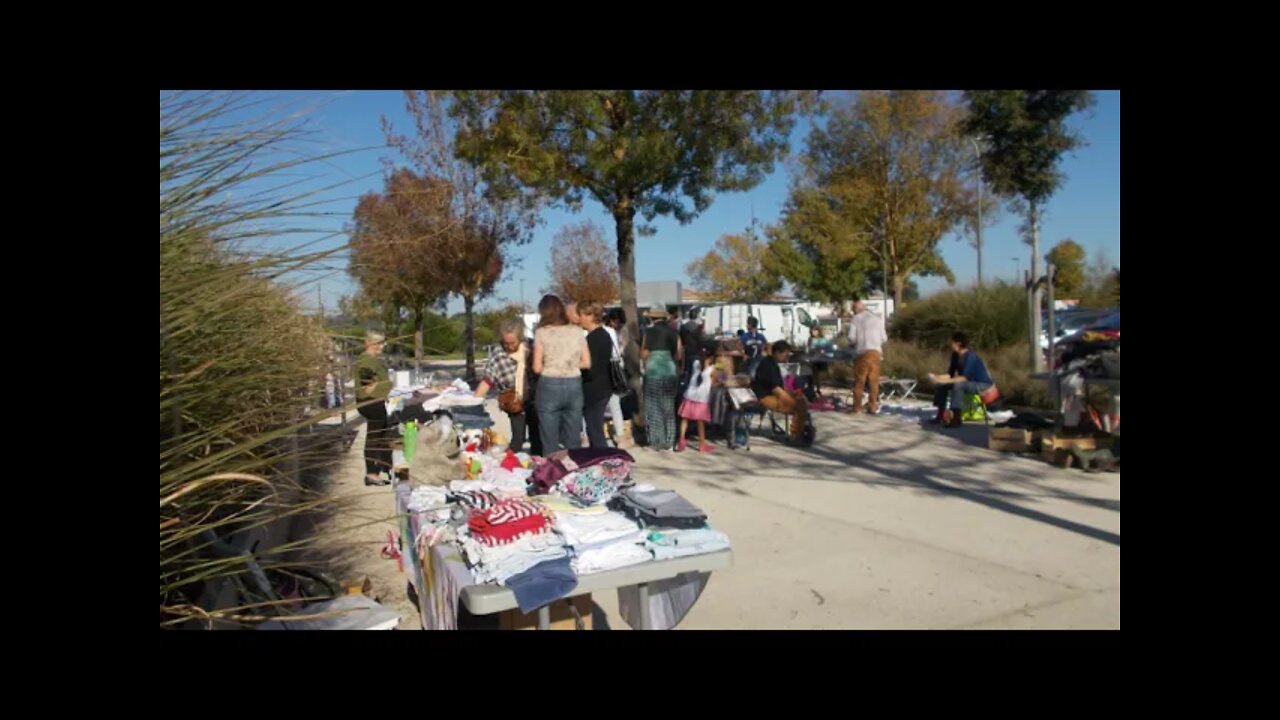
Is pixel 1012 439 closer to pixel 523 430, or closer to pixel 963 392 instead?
pixel 963 392

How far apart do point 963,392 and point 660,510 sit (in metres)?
7.69

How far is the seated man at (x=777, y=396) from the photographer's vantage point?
8.66 m

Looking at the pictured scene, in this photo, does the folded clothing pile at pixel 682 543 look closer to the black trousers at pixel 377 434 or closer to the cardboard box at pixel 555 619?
the cardboard box at pixel 555 619

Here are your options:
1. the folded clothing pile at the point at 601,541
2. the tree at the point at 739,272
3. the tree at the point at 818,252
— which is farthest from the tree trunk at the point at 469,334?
the tree at the point at 739,272

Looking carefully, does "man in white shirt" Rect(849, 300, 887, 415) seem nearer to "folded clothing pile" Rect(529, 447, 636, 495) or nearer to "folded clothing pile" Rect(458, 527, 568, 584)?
"folded clothing pile" Rect(529, 447, 636, 495)

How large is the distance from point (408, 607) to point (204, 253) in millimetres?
2906

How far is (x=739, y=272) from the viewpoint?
4522 cm

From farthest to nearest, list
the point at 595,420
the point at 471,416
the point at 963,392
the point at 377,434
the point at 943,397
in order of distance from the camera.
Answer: the point at 943,397 → the point at 963,392 → the point at 595,420 → the point at 471,416 → the point at 377,434

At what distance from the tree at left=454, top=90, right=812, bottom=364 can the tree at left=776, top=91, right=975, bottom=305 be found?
12147mm

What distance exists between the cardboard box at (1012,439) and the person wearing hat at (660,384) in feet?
11.6

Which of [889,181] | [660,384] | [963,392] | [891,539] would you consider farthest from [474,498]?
[889,181]

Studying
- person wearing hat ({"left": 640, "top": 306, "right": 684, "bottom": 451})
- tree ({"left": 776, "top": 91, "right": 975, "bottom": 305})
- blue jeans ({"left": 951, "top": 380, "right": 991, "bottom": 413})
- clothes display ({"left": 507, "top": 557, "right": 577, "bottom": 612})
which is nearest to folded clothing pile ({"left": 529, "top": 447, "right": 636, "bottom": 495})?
clothes display ({"left": 507, "top": 557, "right": 577, "bottom": 612})

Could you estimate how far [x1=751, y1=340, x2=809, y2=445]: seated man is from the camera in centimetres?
866

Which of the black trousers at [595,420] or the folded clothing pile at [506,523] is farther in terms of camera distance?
the black trousers at [595,420]
